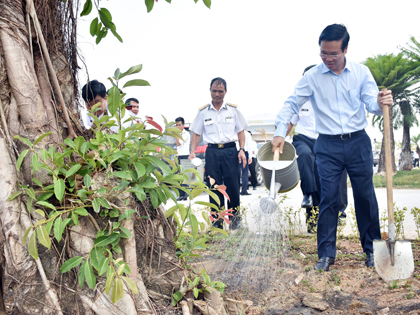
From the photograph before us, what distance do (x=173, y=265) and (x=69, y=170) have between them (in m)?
0.82

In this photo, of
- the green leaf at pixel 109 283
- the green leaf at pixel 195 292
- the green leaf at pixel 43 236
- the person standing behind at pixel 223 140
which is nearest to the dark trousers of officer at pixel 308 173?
the person standing behind at pixel 223 140

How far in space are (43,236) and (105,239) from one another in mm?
284

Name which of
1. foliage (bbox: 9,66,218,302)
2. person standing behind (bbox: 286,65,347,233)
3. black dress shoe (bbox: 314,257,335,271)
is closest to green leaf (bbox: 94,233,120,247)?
foliage (bbox: 9,66,218,302)

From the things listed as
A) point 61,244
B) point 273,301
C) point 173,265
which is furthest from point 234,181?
point 61,244

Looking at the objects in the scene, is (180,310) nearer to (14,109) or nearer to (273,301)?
(273,301)

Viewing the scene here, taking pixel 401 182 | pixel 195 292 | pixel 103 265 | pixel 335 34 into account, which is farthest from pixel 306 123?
pixel 401 182

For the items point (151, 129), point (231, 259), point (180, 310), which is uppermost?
point (151, 129)

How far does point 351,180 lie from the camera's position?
136 inches

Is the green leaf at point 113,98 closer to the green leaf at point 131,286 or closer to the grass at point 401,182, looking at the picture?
the green leaf at point 131,286

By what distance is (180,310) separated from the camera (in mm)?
2086

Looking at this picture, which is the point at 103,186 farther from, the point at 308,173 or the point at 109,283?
the point at 308,173

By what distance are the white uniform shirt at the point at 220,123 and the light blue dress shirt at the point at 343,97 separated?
1.88 metres

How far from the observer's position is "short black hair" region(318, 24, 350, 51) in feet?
10.9

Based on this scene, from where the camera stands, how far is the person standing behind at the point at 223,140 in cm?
529
